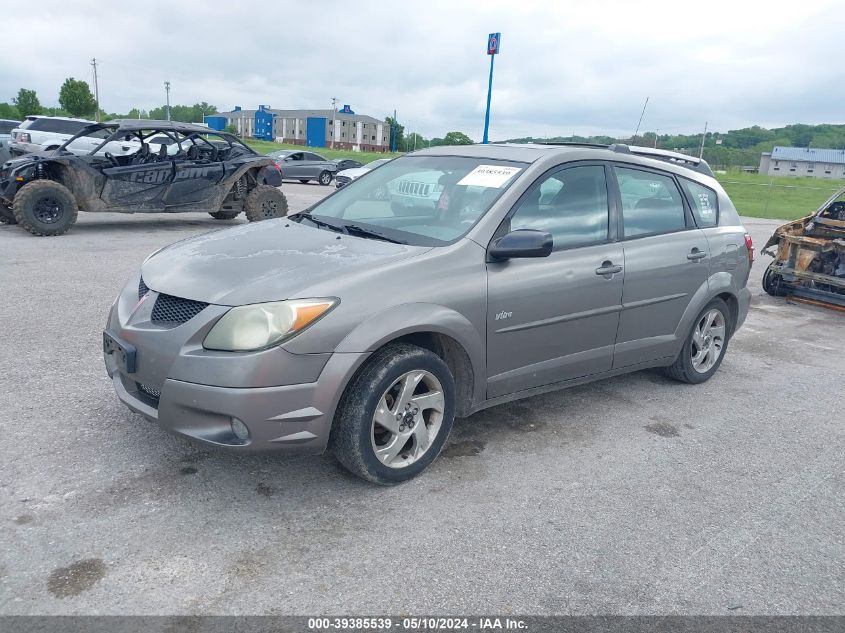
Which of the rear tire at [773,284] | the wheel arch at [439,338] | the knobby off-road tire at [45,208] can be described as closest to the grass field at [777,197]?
the rear tire at [773,284]

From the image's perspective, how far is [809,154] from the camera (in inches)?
2884

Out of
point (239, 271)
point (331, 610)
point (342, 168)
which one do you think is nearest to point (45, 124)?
point (342, 168)

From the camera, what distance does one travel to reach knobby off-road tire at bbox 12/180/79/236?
1062 cm

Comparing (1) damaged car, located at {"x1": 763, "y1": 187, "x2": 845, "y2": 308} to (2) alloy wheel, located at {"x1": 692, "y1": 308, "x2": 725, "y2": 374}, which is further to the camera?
(1) damaged car, located at {"x1": 763, "y1": 187, "x2": 845, "y2": 308}

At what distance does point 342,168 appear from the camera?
93.5 feet

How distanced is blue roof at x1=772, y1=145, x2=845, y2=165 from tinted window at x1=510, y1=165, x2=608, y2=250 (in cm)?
7740

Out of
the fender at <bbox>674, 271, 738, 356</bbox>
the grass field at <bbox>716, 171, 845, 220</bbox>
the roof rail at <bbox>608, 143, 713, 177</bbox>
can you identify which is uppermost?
the roof rail at <bbox>608, 143, 713, 177</bbox>

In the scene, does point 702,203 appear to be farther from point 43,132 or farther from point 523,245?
point 43,132

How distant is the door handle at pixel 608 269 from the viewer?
4.31 metres

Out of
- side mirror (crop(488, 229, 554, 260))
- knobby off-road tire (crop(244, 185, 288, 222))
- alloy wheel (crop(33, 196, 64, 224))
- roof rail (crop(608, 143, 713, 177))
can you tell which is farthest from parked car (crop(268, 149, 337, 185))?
side mirror (crop(488, 229, 554, 260))

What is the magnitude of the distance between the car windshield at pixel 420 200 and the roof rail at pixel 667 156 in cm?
113

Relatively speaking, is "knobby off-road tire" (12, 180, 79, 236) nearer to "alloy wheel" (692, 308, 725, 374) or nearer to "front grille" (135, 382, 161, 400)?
"front grille" (135, 382, 161, 400)

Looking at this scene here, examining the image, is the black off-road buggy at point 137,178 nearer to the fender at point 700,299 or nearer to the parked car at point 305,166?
the fender at point 700,299

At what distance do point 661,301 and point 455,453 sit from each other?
1.85 m
